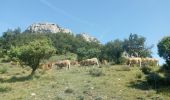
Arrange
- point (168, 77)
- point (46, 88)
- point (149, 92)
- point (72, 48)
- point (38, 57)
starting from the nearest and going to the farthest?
1. point (149, 92)
2. point (46, 88)
3. point (168, 77)
4. point (38, 57)
5. point (72, 48)

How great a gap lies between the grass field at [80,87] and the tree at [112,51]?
84.6 feet

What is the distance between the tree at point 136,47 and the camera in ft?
244

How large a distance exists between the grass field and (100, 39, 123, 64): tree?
25.8 m

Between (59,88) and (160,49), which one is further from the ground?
(160,49)

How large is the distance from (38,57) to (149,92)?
1406 centimetres

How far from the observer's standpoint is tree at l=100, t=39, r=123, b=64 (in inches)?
2559

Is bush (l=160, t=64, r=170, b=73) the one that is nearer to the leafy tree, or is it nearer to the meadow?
the meadow

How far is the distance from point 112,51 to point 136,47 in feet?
38.8

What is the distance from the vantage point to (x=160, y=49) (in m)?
36.1

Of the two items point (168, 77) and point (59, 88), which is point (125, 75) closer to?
point (168, 77)

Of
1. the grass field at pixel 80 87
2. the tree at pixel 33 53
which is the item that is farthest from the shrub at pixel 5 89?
the tree at pixel 33 53

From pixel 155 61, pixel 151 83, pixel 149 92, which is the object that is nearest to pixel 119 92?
pixel 149 92

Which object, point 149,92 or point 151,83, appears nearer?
point 149,92

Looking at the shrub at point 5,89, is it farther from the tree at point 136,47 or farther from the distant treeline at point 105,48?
the tree at point 136,47
